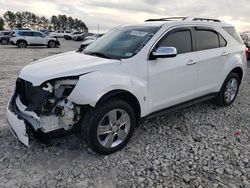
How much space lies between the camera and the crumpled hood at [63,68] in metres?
3.17

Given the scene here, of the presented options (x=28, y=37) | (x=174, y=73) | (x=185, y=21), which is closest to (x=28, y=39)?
(x=28, y=37)

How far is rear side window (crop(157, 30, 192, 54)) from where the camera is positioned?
13.2 feet

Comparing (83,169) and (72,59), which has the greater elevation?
(72,59)

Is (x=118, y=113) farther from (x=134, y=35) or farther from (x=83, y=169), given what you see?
(x=134, y=35)

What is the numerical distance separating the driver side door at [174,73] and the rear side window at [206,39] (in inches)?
7.6

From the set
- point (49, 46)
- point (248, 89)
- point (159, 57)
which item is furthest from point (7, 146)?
point (49, 46)

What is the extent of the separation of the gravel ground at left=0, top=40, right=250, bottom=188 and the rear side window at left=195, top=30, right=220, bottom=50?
1.36 m

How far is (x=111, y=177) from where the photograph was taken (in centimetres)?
309

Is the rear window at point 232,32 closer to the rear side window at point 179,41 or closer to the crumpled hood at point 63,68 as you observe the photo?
the rear side window at point 179,41

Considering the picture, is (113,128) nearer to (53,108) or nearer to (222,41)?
(53,108)

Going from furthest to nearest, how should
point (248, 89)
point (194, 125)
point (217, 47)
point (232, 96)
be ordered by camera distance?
point (248, 89)
point (232, 96)
point (217, 47)
point (194, 125)

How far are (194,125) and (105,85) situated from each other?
2.08m

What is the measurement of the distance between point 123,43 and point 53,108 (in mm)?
1524

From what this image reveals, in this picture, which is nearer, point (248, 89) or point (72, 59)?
point (72, 59)
